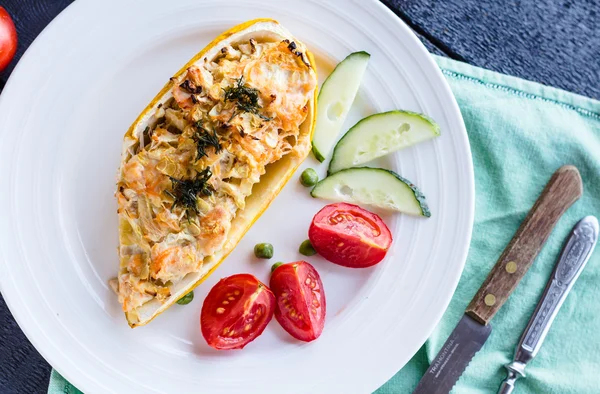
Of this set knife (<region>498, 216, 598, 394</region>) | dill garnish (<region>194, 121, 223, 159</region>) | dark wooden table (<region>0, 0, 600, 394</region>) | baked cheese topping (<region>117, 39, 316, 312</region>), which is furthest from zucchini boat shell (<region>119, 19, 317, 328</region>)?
knife (<region>498, 216, 598, 394</region>)

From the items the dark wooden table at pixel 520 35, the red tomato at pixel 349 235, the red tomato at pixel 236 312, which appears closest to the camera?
the red tomato at pixel 236 312

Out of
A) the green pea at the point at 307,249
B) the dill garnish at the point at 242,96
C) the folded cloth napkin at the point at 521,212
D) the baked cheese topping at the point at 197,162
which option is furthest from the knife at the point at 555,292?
the dill garnish at the point at 242,96

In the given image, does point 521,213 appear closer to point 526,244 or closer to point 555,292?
point 526,244

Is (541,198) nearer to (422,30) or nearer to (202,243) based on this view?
(422,30)

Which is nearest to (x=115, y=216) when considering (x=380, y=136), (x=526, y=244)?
(x=380, y=136)

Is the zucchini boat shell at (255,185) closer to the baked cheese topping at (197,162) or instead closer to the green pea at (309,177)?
the baked cheese topping at (197,162)

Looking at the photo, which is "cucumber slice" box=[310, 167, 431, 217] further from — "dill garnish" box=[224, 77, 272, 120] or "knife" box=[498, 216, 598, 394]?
"knife" box=[498, 216, 598, 394]
